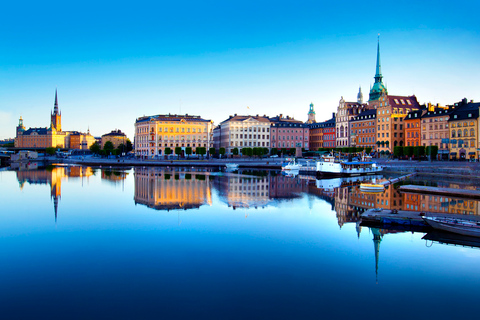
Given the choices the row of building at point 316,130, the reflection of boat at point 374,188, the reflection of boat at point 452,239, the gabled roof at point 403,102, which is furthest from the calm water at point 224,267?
the gabled roof at point 403,102

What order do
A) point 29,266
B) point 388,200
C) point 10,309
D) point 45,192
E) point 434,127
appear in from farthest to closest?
point 434,127
point 45,192
point 388,200
point 29,266
point 10,309

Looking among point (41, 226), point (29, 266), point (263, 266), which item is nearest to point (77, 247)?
point (29, 266)

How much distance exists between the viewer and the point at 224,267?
15648mm

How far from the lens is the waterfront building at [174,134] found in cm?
11706

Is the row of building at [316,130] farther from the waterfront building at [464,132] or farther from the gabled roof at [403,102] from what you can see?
the waterfront building at [464,132]

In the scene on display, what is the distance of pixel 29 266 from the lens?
15.8 m

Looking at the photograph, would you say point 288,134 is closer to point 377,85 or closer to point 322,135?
point 322,135

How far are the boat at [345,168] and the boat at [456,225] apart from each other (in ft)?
138

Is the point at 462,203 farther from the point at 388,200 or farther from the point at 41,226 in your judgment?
the point at 41,226

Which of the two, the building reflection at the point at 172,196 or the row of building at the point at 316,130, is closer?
the building reflection at the point at 172,196

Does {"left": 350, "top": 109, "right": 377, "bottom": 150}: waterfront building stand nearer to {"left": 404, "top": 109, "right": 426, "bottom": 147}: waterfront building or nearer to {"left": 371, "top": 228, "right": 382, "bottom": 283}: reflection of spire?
{"left": 404, "top": 109, "right": 426, "bottom": 147}: waterfront building

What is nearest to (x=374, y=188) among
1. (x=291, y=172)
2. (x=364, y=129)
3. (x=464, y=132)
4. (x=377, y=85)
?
(x=291, y=172)

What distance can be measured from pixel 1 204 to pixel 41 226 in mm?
11646

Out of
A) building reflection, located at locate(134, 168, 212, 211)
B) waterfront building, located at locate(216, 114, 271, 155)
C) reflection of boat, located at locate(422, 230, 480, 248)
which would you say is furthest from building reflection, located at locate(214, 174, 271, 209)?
waterfront building, located at locate(216, 114, 271, 155)
